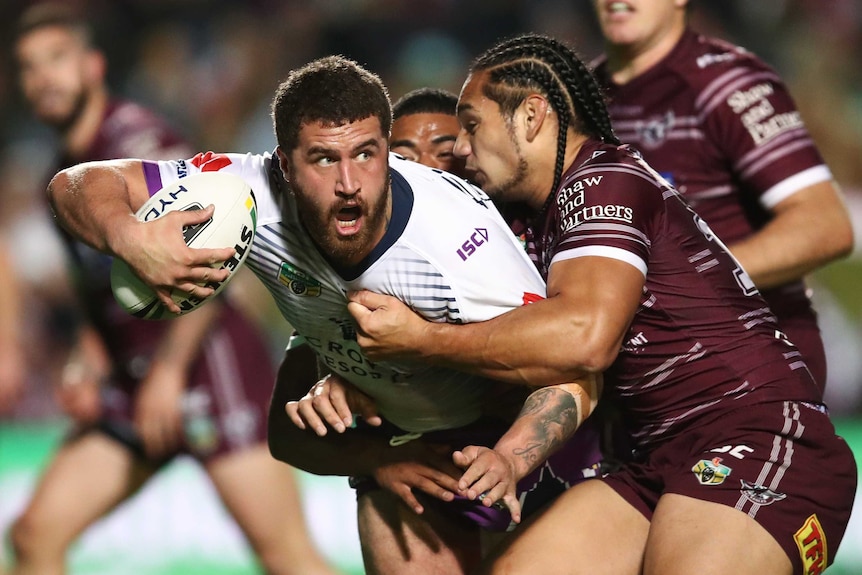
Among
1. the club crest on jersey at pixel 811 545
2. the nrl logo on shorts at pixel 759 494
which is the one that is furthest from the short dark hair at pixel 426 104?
the club crest on jersey at pixel 811 545

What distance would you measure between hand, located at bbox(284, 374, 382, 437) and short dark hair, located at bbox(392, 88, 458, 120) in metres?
1.03

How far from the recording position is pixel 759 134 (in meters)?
4.20

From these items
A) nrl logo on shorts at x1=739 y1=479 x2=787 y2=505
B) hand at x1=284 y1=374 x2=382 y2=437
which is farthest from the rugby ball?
nrl logo on shorts at x1=739 y1=479 x2=787 y2=505

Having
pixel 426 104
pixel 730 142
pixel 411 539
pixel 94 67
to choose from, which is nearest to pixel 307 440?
pixel 411 539

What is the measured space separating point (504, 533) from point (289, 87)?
1.57 meters

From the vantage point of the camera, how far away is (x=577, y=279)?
312 cm

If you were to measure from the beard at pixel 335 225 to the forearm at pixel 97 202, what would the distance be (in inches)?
17.9

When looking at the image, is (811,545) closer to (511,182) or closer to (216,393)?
(511,182)

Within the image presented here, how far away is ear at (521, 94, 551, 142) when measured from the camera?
3496 mm

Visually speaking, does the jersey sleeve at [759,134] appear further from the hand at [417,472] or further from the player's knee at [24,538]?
the player's knee at [24,538]

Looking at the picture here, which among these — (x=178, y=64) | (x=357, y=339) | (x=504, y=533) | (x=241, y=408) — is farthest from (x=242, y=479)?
(x=178, y=64)

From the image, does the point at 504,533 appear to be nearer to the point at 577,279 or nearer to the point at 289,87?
the point at 577,279

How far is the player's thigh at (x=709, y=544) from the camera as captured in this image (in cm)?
304

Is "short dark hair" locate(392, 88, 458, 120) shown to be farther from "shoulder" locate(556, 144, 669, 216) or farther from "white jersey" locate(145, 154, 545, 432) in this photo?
"shoulder" locate(556, 144, 669, 216)
